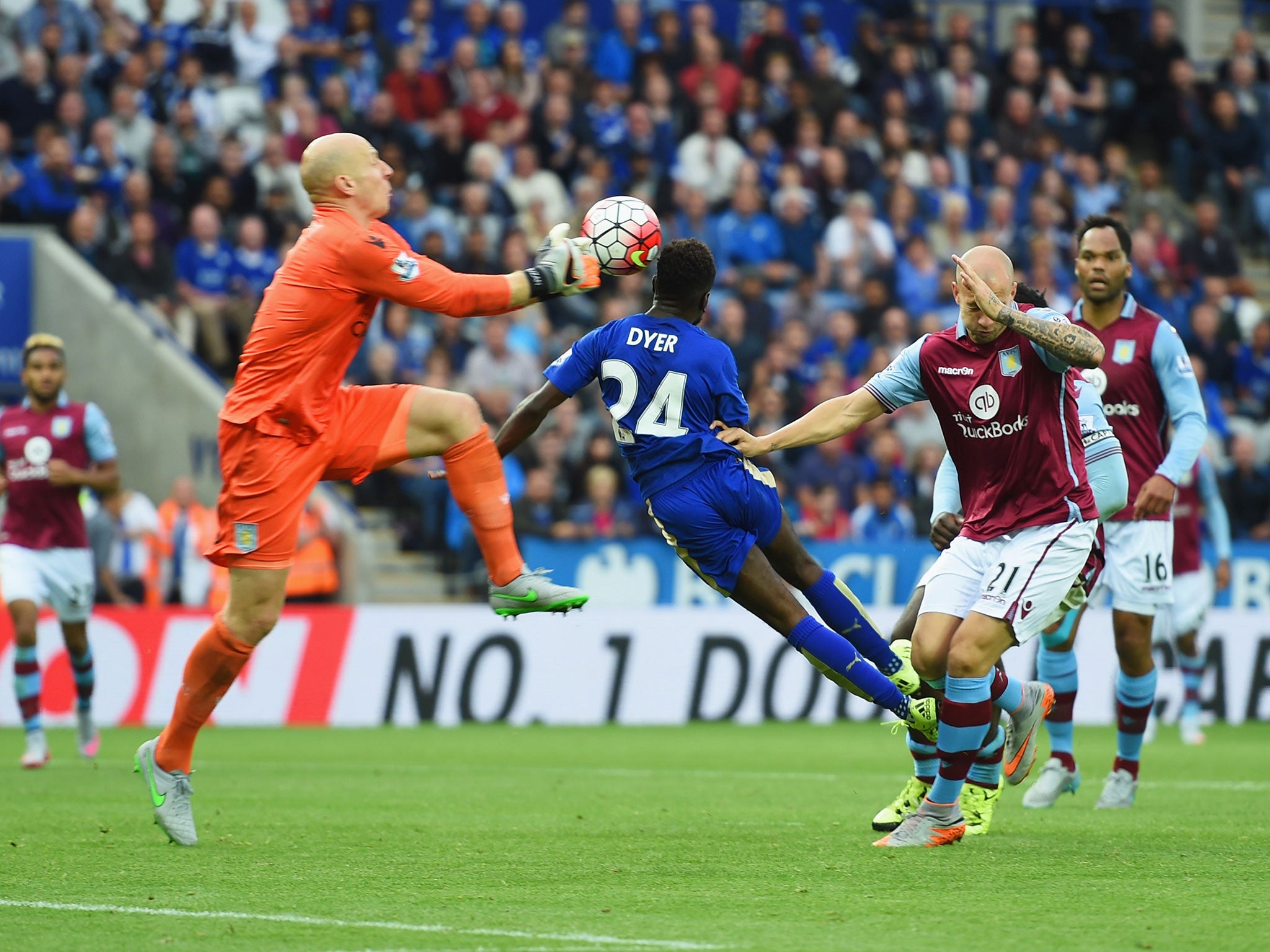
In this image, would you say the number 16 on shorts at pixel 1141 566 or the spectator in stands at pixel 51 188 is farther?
the spectator in stands at pixel 51 188

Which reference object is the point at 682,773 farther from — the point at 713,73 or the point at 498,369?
the point at 713,73

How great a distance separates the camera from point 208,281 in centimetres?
1880

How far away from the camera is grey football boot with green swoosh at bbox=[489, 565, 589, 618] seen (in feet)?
24.5

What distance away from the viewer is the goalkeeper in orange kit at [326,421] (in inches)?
293

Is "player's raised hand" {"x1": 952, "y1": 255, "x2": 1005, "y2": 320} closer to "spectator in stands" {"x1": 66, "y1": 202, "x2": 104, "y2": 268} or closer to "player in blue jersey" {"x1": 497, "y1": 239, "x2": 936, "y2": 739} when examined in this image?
"player in blue jersey" {"x1": 497, "y1": 239, "x2": 936, "y2": 739}

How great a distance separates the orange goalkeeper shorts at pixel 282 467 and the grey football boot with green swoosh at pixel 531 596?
70cm

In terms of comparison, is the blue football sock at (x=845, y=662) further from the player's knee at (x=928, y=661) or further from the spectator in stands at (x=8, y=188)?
the spectator in stands at (x=8, y=188)

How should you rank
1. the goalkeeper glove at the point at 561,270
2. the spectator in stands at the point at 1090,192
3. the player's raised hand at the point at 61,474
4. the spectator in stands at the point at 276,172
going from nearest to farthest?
the goalkeeper glove at the point at 561,270 < the player's raised hand at the point at 61,474 < the spectator in stands at the point at 276,172 < the spectator in stands at the point at 1090,192

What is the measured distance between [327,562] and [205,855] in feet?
33.7

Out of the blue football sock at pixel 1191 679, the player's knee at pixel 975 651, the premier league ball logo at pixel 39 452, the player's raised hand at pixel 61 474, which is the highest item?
the player's knee at pixel 975 651

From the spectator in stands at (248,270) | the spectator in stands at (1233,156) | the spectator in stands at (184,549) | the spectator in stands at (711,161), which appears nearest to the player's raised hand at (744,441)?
the spectator in stands at (184,549)

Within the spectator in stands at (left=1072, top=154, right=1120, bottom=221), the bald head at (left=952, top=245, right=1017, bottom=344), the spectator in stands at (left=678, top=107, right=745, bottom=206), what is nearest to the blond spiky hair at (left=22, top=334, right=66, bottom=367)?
the bald head at (left=952, top=245, right=1017, bottom=344)

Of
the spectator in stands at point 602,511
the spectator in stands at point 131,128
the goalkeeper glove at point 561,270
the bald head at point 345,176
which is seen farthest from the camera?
the spectator in stands at point 131,128

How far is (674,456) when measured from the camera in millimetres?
8438
